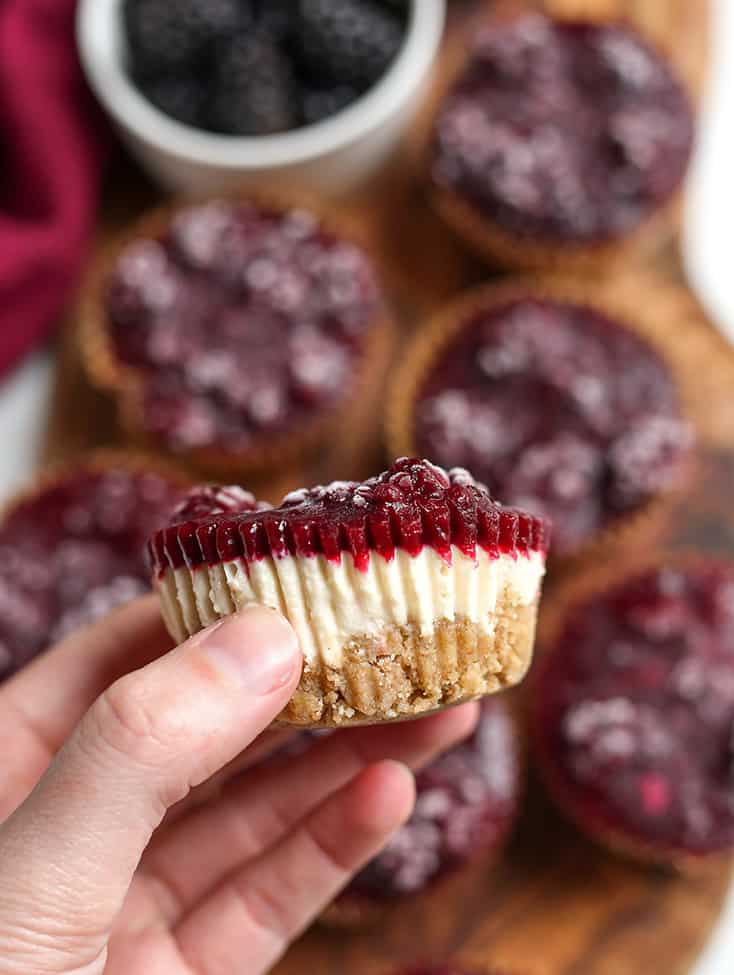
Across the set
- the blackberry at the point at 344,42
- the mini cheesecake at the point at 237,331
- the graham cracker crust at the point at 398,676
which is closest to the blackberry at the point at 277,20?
the blackberry at the point at 344,42

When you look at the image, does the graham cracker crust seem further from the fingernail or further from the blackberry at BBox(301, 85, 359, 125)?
the blackberry at BBox(301, 85, 359, 125)

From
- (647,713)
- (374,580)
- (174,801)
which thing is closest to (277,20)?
(647,713)

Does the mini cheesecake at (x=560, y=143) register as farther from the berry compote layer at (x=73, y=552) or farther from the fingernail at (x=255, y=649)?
the fingernail at (x=255, y=649)

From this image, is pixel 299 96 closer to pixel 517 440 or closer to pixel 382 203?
pixel 382 203

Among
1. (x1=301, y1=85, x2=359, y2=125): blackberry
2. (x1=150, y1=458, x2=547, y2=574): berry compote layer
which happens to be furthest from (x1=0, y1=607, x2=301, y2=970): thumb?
(x1=301, y1=85, x2=359, y2=125): blackberry

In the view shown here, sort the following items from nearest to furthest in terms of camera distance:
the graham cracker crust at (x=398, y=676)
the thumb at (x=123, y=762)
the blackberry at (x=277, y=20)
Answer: the thumb at (x=123, y=762)
the graham cracker crust at (x=398, y=676)
the blackberry at (x=277, y=20)

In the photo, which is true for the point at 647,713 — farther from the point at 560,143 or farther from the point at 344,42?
the point at 344,42

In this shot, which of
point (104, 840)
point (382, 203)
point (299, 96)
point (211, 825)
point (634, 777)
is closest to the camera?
point (104, 840)

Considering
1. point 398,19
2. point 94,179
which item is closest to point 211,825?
point 94,179
